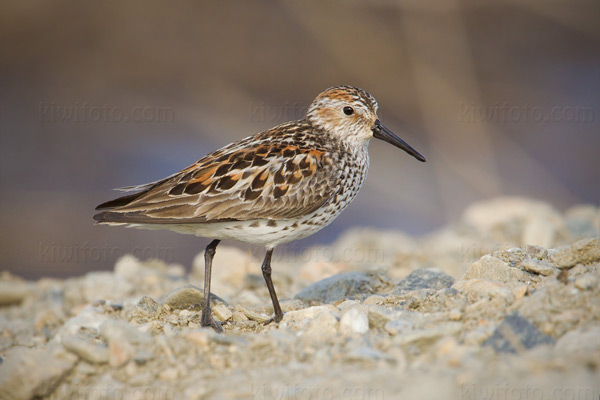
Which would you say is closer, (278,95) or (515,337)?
(515,337)

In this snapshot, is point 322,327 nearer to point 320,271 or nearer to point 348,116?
point 348,116

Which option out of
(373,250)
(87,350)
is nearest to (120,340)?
(87,350)

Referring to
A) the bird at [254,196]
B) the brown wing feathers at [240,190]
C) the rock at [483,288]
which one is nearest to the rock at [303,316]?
the bird at [254,196]

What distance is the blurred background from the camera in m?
19.3

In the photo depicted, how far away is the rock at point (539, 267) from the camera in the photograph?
683 cm

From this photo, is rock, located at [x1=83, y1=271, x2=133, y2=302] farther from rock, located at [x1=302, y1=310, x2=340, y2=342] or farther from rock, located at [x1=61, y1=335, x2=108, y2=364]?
rock, located at [x1=302, y1=310, x2=340, y2=342]

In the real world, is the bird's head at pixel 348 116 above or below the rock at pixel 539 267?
above

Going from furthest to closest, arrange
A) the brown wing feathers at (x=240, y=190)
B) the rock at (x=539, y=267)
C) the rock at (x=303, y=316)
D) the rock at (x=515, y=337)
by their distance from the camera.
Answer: the brown wing feathers at (x=240, y=190) < the rock at (x=539, y=267) < the rock at (x=303, y=316) < the rock at (x=515, y=337)

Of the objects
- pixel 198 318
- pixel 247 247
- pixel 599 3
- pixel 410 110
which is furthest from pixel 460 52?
pixel 198 318

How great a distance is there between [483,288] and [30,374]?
3778 mm

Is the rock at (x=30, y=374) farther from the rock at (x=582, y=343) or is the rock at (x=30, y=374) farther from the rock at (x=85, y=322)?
the rock at (x=582, y=343)

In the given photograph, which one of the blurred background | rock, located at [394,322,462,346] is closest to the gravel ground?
rock, located at [394,322,462,346]

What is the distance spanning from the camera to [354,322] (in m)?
5.83

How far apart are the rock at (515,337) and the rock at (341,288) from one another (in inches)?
115
